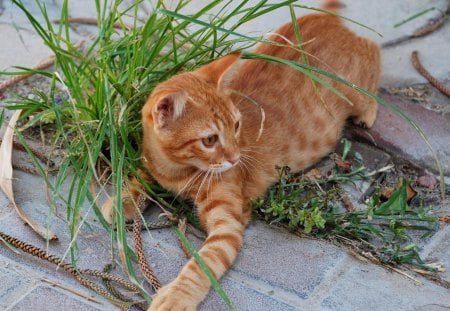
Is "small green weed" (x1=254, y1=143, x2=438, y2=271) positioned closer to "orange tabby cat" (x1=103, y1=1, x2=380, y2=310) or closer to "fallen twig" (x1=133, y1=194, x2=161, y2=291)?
"orange tabby cat" (x1=103, y1=1, x2=380, y2=310)

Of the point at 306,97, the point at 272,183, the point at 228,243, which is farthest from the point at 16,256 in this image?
the point at 306,97

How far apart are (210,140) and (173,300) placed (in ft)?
1.89

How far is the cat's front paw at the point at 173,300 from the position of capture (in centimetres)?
195

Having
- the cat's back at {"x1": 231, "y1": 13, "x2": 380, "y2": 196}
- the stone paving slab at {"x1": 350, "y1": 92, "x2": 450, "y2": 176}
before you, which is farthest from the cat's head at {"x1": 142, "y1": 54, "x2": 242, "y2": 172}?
the stone paving slab at {"x1": 350, "y1": 92, "x2": 450, "y2": 176}

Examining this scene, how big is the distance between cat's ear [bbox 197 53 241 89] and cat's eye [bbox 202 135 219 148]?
0.18 meters

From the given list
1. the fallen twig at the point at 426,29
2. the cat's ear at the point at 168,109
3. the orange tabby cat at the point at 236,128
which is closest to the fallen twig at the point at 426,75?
the fallen twig at the point at 426,29

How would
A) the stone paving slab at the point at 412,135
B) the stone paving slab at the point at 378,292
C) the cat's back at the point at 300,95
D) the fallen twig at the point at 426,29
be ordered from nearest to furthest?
the stone paving slab at the point at 378,292 < the cat's back at the point at 300,95 < the stone paving slab at the point at 412,135 < the fallen twig at the point at 426,29

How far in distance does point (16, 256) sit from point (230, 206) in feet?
2.35

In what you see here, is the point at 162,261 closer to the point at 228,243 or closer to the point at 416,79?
the point at 228,243

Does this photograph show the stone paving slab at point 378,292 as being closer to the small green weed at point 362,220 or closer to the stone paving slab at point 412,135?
the small green weed at point 362,220

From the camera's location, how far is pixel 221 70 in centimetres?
234

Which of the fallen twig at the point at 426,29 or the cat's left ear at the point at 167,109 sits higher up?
the cat's left ear at the point at 167,109

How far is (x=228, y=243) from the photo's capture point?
7.32ft

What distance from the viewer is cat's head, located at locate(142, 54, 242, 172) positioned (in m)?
2.24
